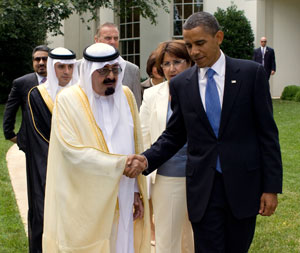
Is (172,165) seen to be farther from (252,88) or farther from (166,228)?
(252,88)

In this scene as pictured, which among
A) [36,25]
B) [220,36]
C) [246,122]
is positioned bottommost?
[246,122]

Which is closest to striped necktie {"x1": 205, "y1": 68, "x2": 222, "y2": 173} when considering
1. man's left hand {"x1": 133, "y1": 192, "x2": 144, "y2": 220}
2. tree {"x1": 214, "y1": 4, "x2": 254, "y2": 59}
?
man's left hand {"x1": 133, "y1": 192, "x2": 144, "y2": 220}

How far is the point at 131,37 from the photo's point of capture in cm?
2747

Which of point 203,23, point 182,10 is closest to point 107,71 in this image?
point 203,23

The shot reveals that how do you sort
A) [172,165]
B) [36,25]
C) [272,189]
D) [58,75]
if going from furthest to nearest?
[36,25], [58,75], [172,165], [272,189]

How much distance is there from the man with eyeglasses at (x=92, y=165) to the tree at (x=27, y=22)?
14674mm

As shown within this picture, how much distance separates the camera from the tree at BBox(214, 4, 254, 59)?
22.1 m

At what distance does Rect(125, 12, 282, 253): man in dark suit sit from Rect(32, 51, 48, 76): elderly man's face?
2992 mm

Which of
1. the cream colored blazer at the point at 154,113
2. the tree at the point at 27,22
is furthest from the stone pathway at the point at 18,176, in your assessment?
the tree at the point at 27,22

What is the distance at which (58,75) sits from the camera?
5395 millimetres

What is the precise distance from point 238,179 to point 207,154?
26 cm

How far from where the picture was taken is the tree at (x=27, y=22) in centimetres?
1814

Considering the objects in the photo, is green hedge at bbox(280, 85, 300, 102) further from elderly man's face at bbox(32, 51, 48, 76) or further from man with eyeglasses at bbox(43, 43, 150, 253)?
man with eyeglasses at bbox(43, 43, 150, 253)

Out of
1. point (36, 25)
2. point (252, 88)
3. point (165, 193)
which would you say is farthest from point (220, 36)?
point (36, 25)
